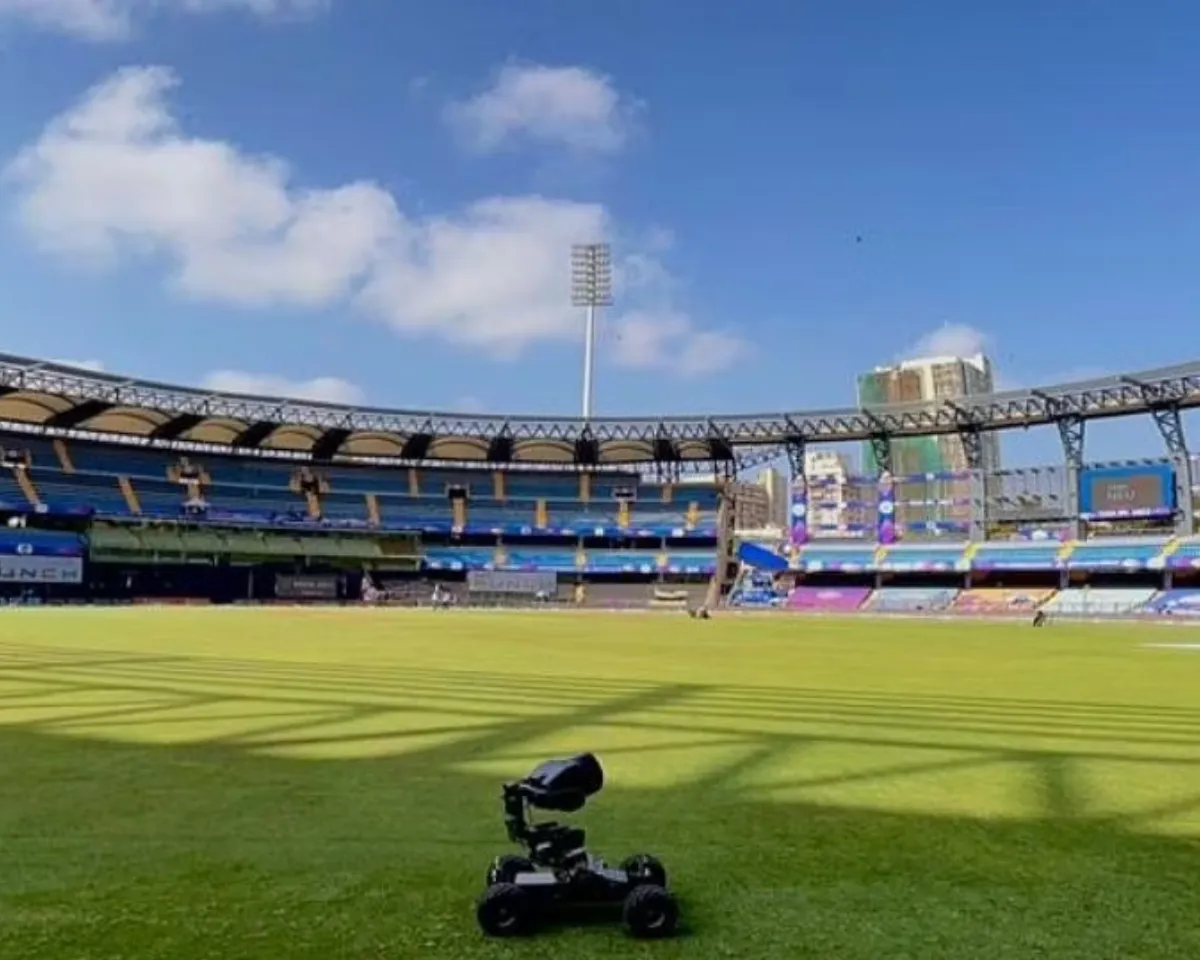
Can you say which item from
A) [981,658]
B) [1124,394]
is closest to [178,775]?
[981,658]

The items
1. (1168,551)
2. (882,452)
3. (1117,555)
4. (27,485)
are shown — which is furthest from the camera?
(882,452)

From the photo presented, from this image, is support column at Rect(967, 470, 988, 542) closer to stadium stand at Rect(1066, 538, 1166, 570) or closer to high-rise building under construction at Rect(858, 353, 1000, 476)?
stadium stand at Rect(1066, 538, 1166, 570)

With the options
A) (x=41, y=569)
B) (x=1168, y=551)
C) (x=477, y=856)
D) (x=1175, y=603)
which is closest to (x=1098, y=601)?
(x=1175, y=603)

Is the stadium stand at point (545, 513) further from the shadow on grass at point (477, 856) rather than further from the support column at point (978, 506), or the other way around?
the shadow on grass at point (477, 856)

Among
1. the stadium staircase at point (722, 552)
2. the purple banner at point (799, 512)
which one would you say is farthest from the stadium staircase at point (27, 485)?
the purple banner at point (799, 512)

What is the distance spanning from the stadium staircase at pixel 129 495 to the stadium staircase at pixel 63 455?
354 centimetres

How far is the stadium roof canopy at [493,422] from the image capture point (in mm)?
64562

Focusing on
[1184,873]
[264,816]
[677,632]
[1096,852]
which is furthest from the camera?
[677,632]

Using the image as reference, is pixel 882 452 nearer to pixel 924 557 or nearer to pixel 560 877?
pixel 924 557

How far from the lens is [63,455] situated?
76812 mm

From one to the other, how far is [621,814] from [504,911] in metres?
2.55

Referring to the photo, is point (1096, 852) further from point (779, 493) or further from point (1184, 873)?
point (779, 493)

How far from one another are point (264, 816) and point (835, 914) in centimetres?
398

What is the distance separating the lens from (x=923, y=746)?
10.0 metres
